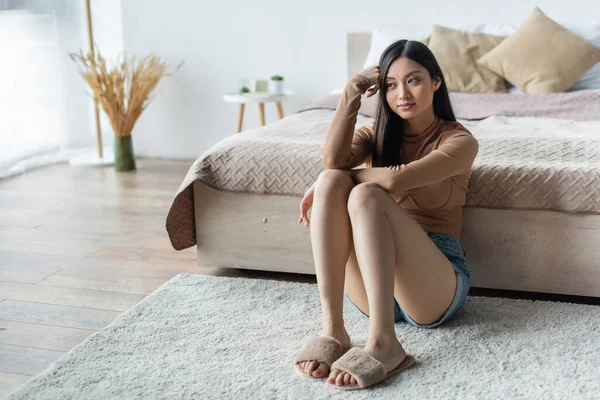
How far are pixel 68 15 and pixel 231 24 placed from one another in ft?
3.44

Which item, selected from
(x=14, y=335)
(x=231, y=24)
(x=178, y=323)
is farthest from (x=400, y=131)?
(x=231, y=24)

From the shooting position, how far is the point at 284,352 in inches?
78.6

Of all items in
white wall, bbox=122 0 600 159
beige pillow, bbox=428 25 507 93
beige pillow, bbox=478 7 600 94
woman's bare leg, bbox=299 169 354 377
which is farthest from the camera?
white wall, bbox=122 0 600 159

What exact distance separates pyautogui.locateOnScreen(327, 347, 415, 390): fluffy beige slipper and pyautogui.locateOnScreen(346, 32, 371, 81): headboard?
8.90 ft

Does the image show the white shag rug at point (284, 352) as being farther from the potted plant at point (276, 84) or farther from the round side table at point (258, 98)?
the potted plant at point (276, 84)

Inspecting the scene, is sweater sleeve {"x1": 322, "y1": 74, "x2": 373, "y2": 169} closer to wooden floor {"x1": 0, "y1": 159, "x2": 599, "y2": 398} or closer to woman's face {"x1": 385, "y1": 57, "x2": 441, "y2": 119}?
woman's face {"x1": 385, "y1": 57, "x2": 441, "y2": 119}

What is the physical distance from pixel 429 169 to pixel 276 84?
→ 2522 mm

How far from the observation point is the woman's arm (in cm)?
192

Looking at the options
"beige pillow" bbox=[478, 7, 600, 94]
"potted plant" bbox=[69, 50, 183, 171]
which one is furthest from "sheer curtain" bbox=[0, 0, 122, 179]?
"beige pillow" bbox=[478, 7, 600, 94]

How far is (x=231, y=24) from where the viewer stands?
4.60m

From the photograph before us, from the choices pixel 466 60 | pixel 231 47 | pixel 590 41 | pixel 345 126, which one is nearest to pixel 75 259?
pixel 345 126

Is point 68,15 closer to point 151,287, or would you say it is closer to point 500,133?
point 151,287

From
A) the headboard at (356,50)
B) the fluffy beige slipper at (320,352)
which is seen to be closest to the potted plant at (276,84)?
the headboard at (356,50)

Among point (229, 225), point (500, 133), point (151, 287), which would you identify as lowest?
point (151, 287)
